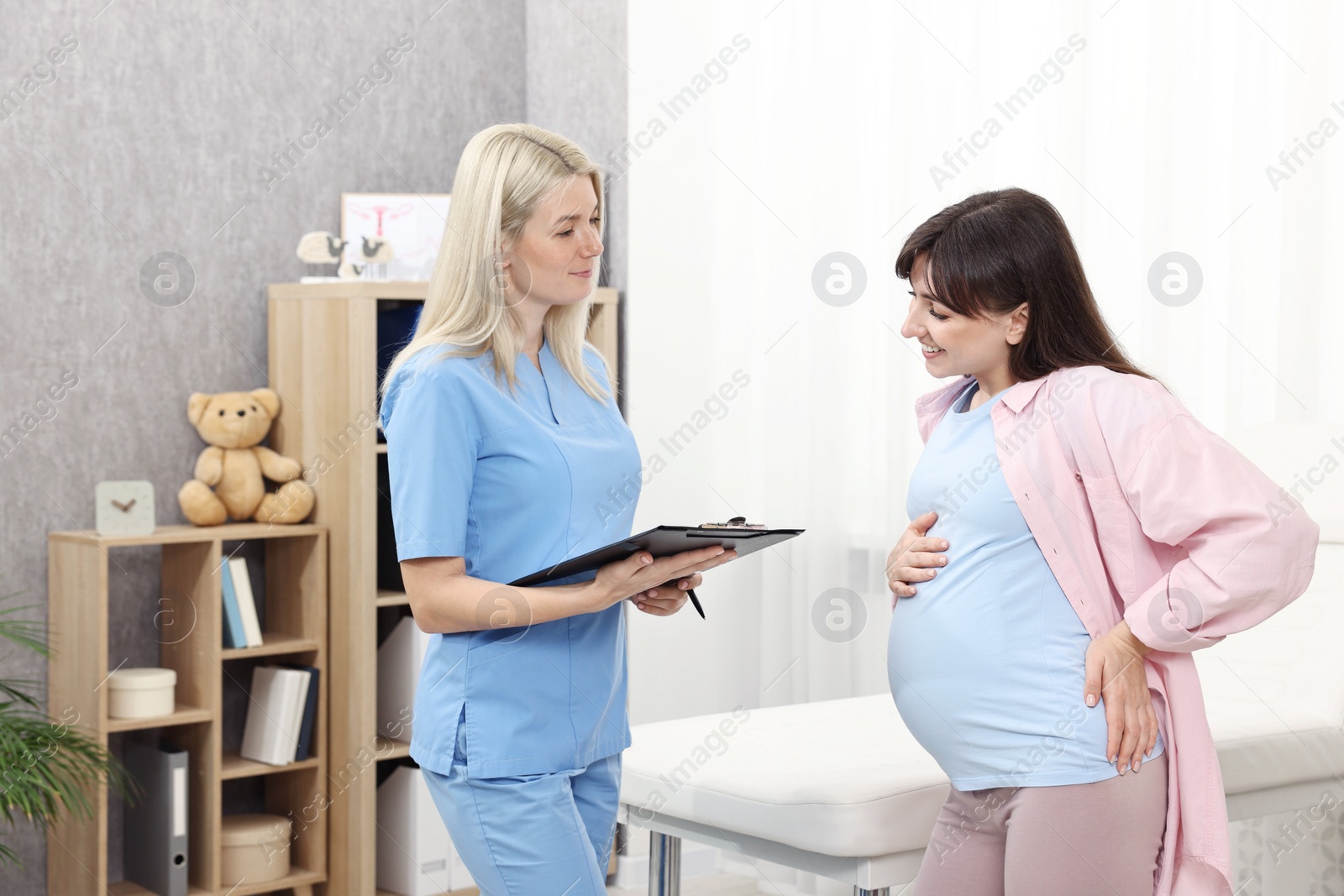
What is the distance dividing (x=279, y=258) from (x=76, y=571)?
0.88 metres

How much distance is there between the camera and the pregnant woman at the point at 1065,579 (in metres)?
1.20

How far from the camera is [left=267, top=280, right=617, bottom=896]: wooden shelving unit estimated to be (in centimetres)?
281

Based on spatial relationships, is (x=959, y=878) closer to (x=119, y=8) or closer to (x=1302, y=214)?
(x=1302, y=214)

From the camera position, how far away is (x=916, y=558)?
1.37m

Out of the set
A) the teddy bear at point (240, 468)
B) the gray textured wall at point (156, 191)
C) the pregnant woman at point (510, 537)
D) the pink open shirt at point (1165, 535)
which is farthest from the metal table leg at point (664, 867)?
the gray textured wall at point (156, 191)

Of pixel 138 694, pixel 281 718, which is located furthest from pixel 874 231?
pixel 138 694

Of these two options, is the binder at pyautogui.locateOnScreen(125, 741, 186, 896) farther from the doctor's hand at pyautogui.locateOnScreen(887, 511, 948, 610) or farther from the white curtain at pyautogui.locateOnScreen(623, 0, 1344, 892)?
the doctor's hand at pyautogui.locateOnScreen(887, 511, 948, 610)

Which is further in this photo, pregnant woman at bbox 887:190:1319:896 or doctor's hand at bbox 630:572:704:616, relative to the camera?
doctor's hand at bbox 630:572:704:616

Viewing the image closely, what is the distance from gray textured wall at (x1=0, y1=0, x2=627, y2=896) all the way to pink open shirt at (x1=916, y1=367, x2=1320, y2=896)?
2.02 m

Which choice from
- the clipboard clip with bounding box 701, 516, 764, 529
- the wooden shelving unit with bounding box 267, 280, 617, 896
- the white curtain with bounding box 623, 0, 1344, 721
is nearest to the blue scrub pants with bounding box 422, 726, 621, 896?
the clipboard clip with bounding box 701, 516, 764, 529

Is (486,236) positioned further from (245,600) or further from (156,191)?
(156,191)

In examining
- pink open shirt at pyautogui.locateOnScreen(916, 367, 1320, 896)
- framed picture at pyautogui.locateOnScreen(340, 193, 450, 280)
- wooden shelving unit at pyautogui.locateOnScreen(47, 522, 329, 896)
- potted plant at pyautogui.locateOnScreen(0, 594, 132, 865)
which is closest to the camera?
pink open shirt at pyautogui.locateOnScreen(916, 367, 1320, 896)

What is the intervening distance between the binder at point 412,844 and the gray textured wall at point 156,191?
23.3 inches

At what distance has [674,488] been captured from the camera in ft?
10.3
